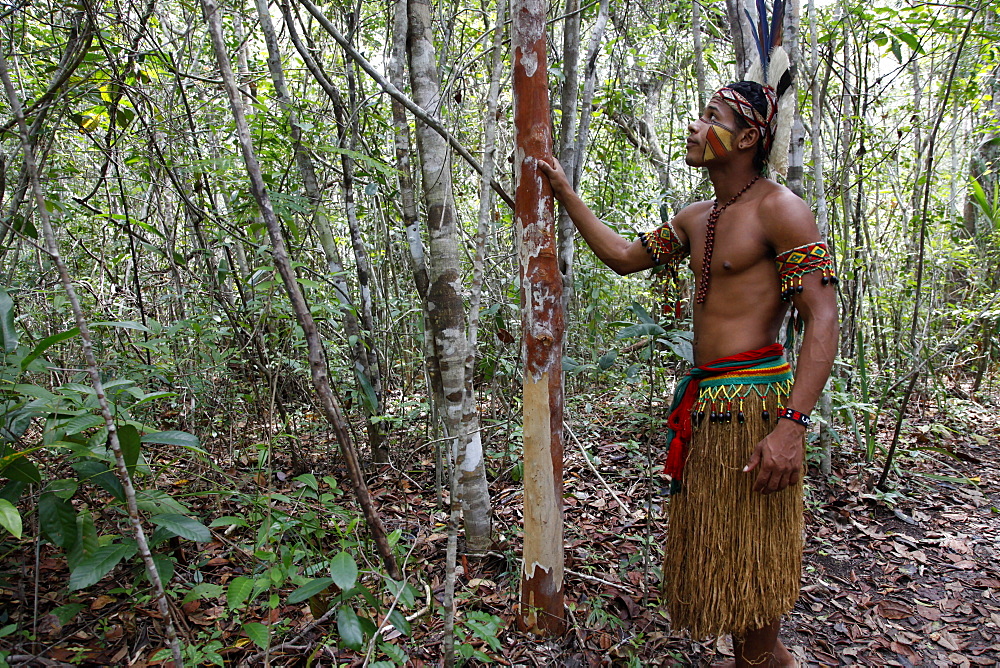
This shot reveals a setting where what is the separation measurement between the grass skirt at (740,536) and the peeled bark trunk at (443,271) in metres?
0.88

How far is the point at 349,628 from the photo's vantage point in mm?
1457

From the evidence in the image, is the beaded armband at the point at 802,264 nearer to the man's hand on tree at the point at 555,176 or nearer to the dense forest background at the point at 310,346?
the dense forest background at the point at 310,346

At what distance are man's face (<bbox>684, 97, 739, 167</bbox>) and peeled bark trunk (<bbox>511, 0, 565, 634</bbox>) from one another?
0.48 metres

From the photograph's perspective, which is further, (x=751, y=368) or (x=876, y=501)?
(x=876, y=501)

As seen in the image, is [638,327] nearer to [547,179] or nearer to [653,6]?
[547,179]

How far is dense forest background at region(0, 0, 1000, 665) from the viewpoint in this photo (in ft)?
5.39

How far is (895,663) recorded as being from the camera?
7.42ft

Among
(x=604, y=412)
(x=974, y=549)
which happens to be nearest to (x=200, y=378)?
(x=604, y=412)

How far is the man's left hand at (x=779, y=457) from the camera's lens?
5.67 ft

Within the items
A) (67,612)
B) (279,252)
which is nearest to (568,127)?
(279,252)

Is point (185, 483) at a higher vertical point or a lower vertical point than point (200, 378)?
lower

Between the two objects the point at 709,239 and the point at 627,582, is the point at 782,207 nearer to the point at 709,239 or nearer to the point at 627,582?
the point at 709,239

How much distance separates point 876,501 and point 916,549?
0.38m

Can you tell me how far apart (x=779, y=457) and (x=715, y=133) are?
1021mm
